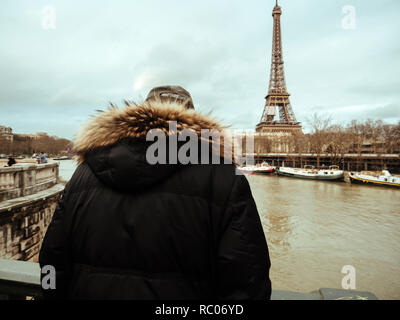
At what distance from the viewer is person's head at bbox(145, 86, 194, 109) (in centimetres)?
109

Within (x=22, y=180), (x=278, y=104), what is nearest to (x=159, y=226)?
(x=22, y=180)

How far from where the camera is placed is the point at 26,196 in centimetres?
595

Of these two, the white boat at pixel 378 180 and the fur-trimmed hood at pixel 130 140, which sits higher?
the fur-trimmed hood at pixel 130 140

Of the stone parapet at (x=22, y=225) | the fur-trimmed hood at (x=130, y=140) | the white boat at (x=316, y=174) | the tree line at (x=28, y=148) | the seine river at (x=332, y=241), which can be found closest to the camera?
the fur-trimmed hood at (x=130, y=140)

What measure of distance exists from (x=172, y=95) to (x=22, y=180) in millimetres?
6453

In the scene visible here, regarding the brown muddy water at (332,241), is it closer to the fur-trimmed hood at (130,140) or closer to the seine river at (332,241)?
the seine river at (332,241)

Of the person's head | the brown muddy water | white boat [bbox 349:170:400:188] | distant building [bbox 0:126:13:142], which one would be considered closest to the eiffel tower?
white boat [bbox 349:170:400:188]

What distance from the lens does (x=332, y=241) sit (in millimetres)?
8781

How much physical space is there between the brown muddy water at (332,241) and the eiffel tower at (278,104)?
34089 millimetres

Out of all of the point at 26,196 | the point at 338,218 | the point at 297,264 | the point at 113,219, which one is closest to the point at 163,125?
the point at 113,219

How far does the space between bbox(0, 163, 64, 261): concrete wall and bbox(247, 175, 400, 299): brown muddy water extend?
5555 mm

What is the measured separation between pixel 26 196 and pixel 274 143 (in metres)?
46.1

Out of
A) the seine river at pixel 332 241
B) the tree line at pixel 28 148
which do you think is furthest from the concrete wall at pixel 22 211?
the tree line at pixel 28 148

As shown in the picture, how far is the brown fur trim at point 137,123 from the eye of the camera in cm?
92
